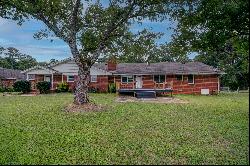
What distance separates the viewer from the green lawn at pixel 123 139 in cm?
1016

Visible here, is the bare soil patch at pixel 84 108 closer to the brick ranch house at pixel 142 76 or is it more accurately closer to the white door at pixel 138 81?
the brick ranch house at pixel 142 76

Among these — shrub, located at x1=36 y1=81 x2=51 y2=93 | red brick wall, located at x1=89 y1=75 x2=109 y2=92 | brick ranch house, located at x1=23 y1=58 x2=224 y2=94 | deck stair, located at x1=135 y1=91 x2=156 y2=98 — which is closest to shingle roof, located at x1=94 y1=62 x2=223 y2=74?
brick ranch house, located at x1=23 y1=58 x2=224 y2=94

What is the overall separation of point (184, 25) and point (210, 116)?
16.0 feet

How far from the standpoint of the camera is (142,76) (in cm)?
4609

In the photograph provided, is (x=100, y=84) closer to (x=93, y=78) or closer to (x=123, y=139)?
(x=93, y=78)

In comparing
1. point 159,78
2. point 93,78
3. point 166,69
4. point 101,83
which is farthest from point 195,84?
point 93,78

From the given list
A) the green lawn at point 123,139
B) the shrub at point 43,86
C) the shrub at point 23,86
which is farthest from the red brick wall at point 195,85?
the green lawn at point 123,139

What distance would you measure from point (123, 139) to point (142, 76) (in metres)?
33.5

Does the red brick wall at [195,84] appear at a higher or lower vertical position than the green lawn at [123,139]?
higher

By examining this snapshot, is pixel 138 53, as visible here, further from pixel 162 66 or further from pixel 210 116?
pixel 162 66

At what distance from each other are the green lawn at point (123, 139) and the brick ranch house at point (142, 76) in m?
26.0

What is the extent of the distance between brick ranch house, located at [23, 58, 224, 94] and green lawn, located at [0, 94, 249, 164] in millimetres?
26036

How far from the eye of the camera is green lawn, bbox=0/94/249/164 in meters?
10.2

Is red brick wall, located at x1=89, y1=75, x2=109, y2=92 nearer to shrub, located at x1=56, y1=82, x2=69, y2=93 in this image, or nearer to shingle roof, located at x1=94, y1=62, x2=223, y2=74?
shingle roof, located at x1=94, y1=62, x2=223, y2=74
